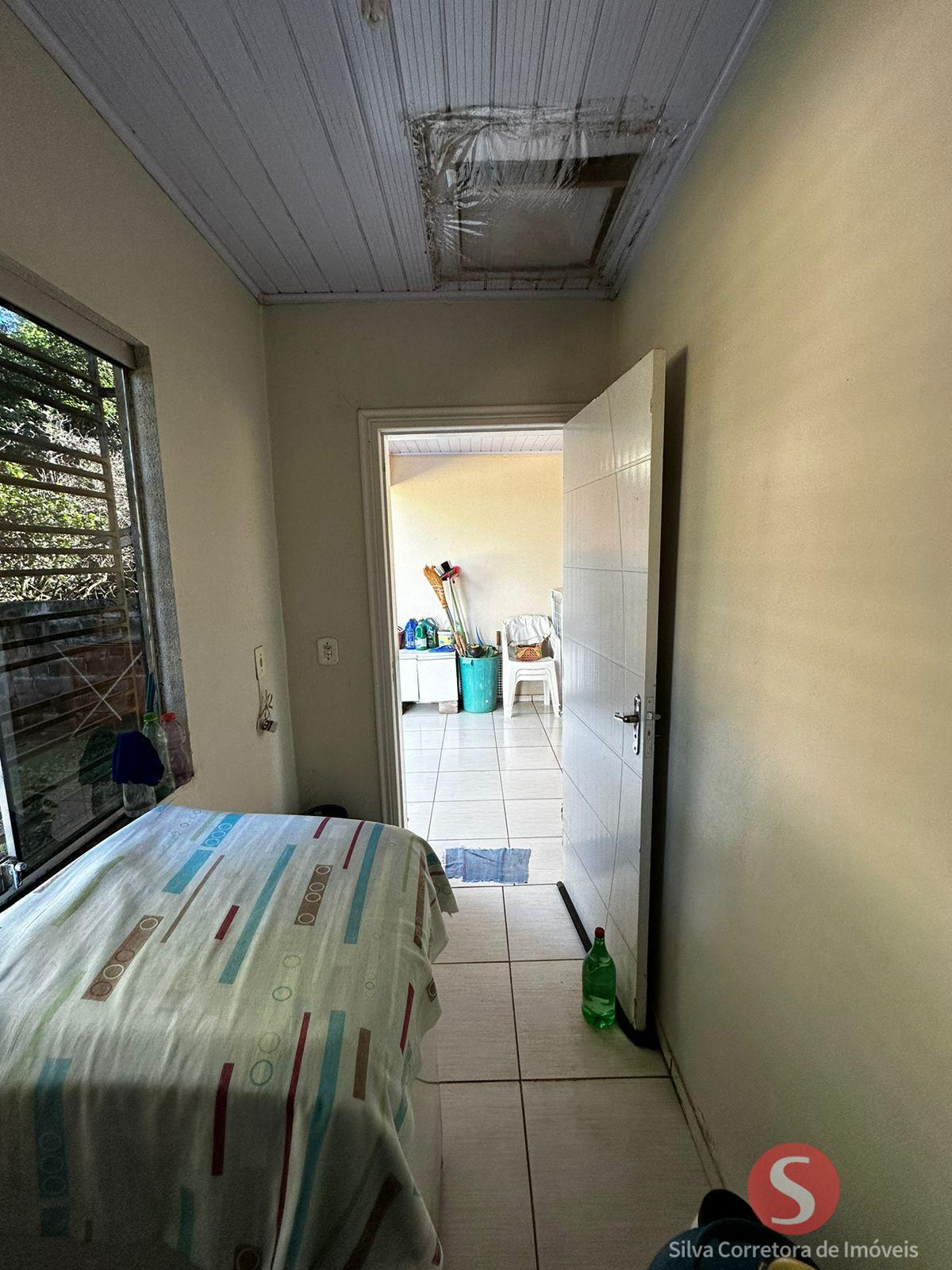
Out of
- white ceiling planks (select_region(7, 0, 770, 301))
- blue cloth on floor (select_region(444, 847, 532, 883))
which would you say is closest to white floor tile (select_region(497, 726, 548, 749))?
blue cloth on floor (select_region(444, 847, 532, 883))

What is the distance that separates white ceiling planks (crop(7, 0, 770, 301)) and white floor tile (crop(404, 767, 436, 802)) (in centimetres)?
250

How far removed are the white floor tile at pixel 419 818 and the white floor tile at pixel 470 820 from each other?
1.2 inches

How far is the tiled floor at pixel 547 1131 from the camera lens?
1093mm

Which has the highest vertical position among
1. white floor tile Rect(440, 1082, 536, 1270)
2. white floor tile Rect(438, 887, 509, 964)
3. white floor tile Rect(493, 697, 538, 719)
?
white floor tile Rect(493, 697, 538, 719)

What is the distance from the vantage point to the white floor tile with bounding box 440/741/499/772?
3.39 metres

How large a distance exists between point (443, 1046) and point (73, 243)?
213 cm

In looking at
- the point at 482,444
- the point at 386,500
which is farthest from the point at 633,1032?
the point at 482,444

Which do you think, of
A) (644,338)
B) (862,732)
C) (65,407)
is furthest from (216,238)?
(862,732)

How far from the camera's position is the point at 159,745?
1.21 metres

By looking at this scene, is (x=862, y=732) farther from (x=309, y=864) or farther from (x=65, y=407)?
(x=65, y=407)

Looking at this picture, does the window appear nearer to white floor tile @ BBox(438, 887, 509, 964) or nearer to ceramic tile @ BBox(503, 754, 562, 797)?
white floor tile @ BBox(438, 887, 509, 964)

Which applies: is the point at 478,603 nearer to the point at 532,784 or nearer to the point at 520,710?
the point at 520,710

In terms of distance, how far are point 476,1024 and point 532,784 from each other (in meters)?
1.65

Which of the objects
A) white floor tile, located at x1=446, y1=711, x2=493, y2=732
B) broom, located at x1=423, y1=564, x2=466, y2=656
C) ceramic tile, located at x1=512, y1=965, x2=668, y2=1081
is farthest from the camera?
broom, located at x1=423, y1=564, x2=466, y2=656
